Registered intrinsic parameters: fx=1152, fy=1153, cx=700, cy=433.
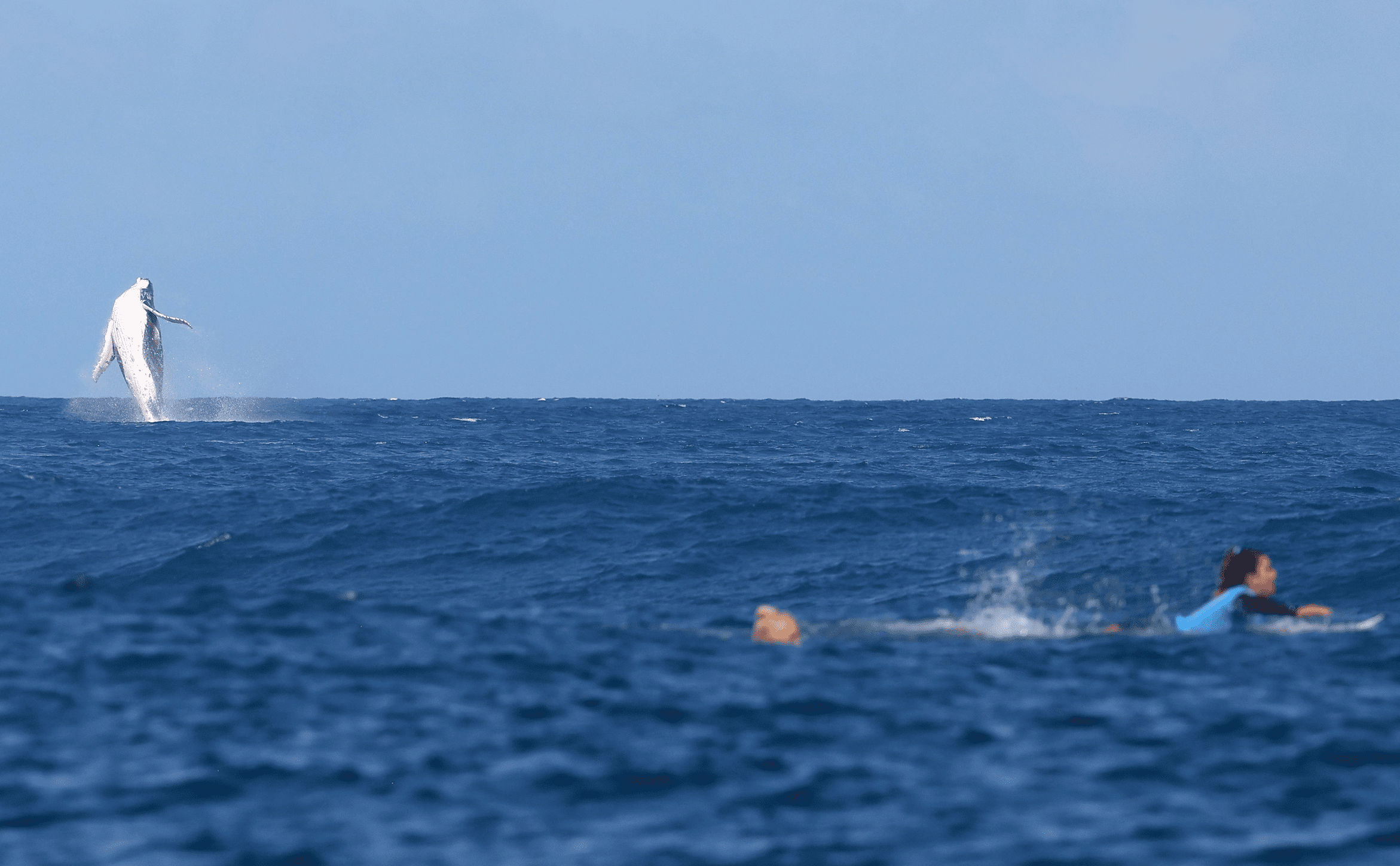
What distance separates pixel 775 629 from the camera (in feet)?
35.0

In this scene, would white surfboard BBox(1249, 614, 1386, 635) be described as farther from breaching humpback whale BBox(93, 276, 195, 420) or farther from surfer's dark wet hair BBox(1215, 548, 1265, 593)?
breaching humpback whale BBox(93, 276, 195, 420)

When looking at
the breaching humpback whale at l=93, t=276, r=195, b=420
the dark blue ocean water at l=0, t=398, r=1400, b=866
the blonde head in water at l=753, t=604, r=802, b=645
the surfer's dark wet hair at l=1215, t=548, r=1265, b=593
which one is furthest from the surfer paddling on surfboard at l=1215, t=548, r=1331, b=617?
the breaching humpback whale at l=93, t=276, r=195, b=420

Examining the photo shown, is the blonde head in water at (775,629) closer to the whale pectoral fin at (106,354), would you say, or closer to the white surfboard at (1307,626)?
the white surfboard at (1307,626)

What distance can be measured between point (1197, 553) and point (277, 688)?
16056mm

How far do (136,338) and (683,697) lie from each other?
39.3 metres

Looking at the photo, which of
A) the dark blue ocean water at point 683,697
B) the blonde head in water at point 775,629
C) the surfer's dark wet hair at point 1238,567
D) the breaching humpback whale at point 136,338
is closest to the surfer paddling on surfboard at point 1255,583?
the surfer's dark wet hair at point 1238,567

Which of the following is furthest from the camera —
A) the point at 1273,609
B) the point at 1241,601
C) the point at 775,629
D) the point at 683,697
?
the point at 1241,601

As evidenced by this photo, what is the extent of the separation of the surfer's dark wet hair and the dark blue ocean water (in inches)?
33.6

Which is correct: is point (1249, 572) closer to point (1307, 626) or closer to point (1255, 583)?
point (1255, 583)

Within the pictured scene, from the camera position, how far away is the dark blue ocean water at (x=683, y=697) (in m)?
5.98

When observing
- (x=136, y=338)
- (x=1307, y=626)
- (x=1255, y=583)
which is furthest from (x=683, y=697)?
(x=136, y=338)

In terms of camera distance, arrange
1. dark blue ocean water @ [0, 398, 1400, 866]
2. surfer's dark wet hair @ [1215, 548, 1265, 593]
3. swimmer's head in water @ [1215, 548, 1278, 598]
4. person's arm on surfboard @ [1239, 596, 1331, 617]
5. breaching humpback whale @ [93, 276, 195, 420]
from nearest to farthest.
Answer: dark blue ocean water @ [0, 398, 1400, 866]
person's arm on surfboard @ [1239, 596, 1331, 617]
swimmer's head in water @ [1215, 548, 1278, 598]
surfer's dark wet hair @ [1215, 548, 1265, 593]
breaching humpback whale @ [93, 276, 195, 420]

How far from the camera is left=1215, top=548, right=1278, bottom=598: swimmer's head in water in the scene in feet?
38.8

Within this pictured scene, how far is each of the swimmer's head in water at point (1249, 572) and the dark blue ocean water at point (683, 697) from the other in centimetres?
90
